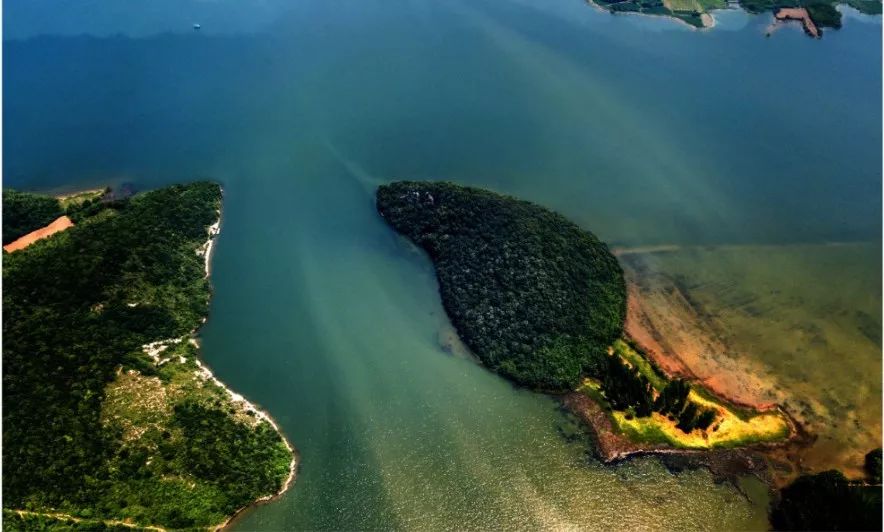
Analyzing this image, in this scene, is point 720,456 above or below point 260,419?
above

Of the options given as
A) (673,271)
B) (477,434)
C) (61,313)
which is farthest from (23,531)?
(673,271)

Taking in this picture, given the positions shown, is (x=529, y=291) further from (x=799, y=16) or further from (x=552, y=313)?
(x=799, y=16)

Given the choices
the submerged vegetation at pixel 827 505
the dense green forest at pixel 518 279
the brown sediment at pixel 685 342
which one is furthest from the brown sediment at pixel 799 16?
the submerged vegetation at pixel 827 505

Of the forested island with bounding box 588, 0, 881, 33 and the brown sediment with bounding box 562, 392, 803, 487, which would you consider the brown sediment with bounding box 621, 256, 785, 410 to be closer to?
the brown sediment with bounding box 562, 392, 803, 487

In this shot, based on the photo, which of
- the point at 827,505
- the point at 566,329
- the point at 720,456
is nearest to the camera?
the point at 827,505

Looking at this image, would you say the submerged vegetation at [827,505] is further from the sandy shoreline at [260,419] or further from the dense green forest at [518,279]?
the sandy shoreline at [260,419]

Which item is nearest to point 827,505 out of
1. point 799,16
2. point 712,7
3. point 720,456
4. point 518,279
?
point 720,456

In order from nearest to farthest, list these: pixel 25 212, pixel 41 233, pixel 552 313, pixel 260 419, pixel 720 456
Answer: pixel 720 456
pixel 260 419
pixel 552 313
pixel 41 233
pixel 25 212

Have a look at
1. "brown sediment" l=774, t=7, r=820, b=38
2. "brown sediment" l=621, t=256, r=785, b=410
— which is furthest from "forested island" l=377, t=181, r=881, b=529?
"brown sediment" l=774, t=7, r=820, b=38
